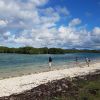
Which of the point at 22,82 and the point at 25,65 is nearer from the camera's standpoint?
the point at 22,82

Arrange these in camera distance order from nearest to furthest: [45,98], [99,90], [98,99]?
[98,99], [45,98], [99,90]

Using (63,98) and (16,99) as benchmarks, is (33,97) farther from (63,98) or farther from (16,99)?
(63,98)

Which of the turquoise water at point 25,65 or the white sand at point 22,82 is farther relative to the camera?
the turquoise water at point 25,65

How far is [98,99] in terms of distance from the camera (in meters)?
12.5

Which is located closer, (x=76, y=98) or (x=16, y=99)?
(x=76, y=98)

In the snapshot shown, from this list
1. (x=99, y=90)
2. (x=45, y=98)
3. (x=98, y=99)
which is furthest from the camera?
(x=99, y=90)

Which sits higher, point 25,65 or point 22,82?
point 25,65

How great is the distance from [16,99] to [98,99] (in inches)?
180

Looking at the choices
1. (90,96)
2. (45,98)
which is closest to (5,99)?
(45,98)

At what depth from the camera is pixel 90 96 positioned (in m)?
13.1

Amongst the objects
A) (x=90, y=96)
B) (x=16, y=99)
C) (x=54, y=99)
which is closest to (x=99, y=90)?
(x=90, y=96)

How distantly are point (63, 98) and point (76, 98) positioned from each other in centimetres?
66

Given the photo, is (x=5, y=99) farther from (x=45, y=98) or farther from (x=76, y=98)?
(x=76, y=98)

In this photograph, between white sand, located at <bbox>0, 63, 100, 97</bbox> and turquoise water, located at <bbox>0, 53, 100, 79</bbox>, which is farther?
turquoise water, located at <bbox>0, 53, 100, 79</bbox>
